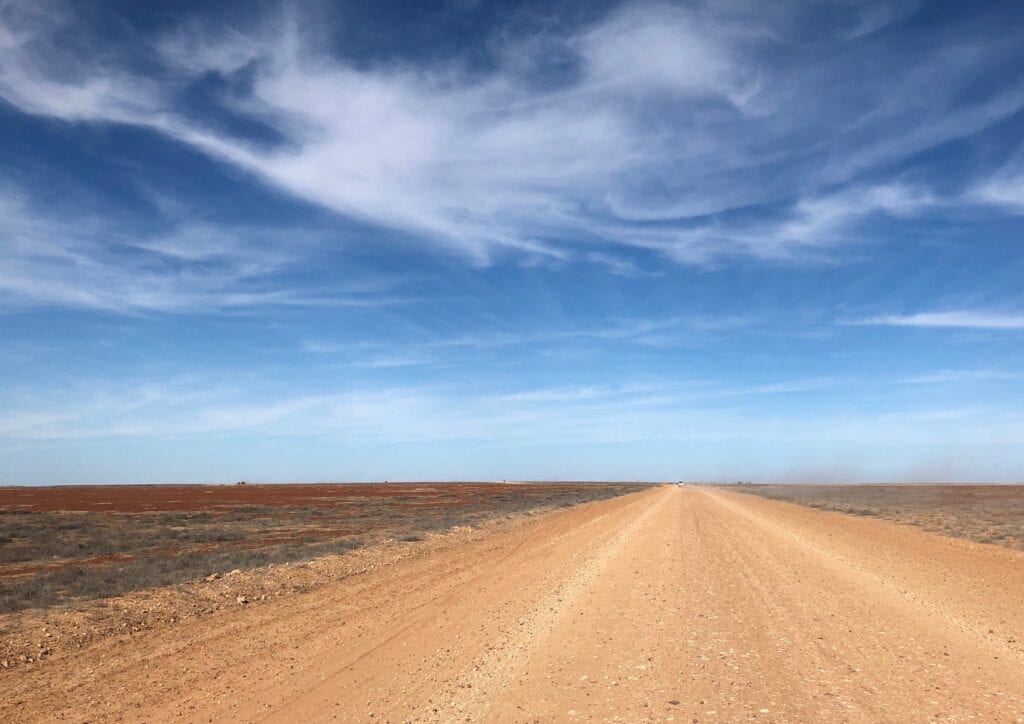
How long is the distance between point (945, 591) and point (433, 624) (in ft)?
31.3

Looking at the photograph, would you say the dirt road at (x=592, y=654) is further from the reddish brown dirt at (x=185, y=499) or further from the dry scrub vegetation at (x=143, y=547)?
the reddish brown dirt at (x=185, y=499)

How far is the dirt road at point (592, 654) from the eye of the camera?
22.1 ft

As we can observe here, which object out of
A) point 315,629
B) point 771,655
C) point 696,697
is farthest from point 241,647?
point 771,655

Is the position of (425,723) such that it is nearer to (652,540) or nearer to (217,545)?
(652,540)

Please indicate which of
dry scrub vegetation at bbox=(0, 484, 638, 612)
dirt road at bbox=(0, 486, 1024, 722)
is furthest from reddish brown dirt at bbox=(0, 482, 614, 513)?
dirt road at bbox=(0, 486, 1024, 722)

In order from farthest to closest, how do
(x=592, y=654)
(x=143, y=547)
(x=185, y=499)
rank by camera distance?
(x=185, y=499) < (x=143, y=547) < (x=592, y=654)

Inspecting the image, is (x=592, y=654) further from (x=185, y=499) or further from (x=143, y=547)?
(x=185, y=499)

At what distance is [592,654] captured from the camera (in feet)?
27.9

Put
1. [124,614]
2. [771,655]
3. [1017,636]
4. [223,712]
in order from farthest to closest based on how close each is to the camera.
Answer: [124,614] < [1017,636] < [771,655] < [223,712]

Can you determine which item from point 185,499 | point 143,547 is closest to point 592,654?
point 143,547

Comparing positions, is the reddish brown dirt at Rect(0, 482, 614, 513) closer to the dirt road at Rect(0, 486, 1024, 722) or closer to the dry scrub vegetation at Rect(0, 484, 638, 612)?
the dry scrub vegetation at Rect(0, 484, 638, 612)

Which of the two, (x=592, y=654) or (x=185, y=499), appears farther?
(x=185, y=499)

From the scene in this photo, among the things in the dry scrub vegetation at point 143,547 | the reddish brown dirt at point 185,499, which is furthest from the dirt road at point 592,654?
the reddish brown dirt at point 185,499

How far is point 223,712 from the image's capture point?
719cm
